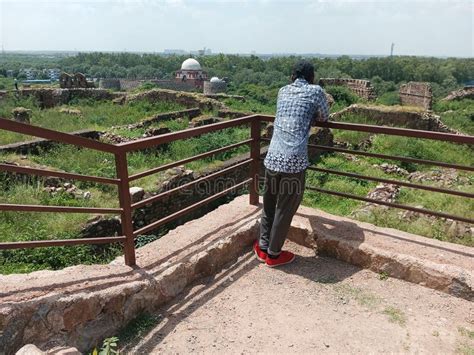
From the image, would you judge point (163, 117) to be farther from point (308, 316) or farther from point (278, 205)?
point (308, 316)

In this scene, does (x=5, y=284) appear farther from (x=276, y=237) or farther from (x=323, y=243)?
(x=323, y=243)

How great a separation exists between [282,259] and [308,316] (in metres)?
0.81

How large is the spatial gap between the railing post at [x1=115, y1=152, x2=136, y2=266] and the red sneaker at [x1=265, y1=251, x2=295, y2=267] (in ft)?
4.38

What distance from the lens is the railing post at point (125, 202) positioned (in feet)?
9.93

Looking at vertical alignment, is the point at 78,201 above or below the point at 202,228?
below

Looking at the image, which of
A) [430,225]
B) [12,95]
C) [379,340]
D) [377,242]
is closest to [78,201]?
[377,242]

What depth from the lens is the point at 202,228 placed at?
4.13m

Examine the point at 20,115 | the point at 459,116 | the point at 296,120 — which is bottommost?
the point at 459,116

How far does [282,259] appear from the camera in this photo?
396 cm

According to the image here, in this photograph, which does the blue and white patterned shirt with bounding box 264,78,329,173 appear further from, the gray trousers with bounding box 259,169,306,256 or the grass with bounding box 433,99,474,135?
the grass with bounding box 433,99,474,135

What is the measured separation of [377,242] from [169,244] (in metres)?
2.01

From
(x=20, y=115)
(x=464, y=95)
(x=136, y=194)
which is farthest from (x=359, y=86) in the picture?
(x=136, y=194)

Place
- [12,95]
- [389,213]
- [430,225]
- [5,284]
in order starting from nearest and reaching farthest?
[5,284], [430,225], [389,213], [12,95]

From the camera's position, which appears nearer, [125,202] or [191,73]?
[125,202]
